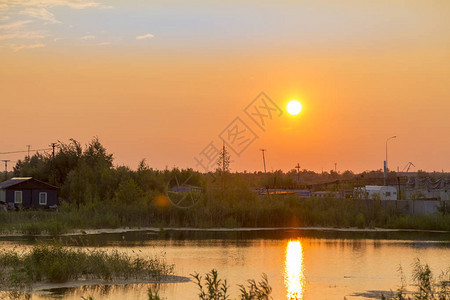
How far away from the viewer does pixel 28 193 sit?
79.5 m

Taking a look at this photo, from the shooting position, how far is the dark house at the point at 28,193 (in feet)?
259

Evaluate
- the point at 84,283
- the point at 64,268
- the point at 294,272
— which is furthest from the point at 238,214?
the point at 64,268

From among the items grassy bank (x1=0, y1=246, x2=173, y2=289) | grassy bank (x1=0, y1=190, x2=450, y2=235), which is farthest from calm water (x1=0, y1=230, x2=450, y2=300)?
grassy bank (x1=0, y1=190, x2=450, y2=235)

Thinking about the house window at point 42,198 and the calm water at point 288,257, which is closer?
the calm water at point 288,257

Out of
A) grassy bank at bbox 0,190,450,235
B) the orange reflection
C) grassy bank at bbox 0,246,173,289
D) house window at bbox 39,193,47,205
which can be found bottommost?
the orange reflection

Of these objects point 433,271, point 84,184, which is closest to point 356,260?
point 433,271

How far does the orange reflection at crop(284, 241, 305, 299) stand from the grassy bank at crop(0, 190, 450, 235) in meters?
19.2

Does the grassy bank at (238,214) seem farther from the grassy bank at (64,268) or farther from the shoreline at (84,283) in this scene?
the shoreline at (84,283)

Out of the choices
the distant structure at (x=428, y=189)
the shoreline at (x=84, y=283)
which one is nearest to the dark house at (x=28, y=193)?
the distant structure at (x=428, y=189)

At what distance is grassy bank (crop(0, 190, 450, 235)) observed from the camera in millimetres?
65750

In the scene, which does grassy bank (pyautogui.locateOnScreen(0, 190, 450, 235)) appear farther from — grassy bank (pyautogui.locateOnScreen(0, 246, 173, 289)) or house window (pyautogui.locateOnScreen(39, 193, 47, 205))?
grassy bank (pyautogui.locateOnScreen(0, 246, 173, 289))

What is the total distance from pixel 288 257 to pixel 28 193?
144 feet

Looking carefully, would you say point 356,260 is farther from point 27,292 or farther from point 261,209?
point 261,209

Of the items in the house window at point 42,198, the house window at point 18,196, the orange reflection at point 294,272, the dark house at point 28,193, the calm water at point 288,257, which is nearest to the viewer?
the calm water at point 288,257
